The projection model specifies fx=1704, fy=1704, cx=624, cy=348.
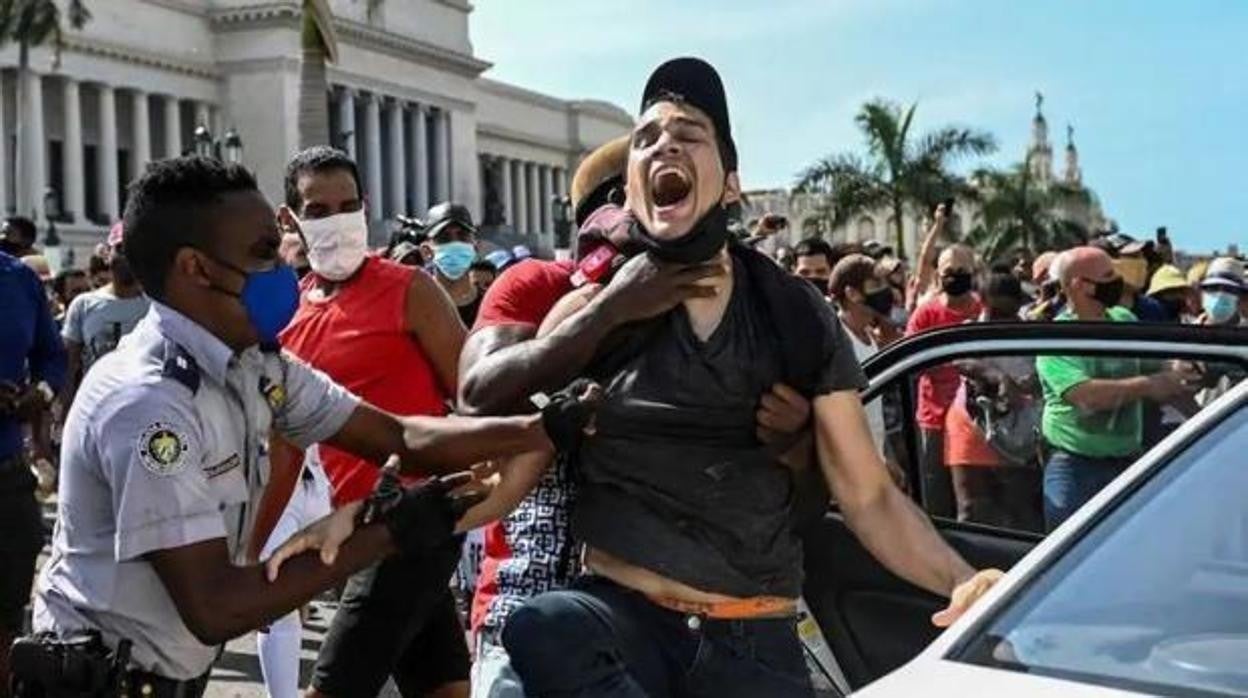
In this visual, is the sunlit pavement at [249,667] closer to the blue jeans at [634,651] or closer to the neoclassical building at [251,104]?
the blue jeans at [634,651]

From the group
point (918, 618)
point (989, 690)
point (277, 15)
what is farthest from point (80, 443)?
point (277, 15)

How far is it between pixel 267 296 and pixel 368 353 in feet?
5.51

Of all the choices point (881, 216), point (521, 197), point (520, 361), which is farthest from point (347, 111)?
point (520, 361)

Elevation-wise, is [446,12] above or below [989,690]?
above

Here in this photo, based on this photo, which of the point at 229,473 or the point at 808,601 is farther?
the point at 808,601

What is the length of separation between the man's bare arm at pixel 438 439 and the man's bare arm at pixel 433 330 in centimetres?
124

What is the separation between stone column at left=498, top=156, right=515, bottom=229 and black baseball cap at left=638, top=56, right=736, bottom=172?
96.1m

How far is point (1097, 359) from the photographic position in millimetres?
4410

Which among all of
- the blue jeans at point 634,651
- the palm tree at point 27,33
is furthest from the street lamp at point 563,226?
the palm tree at point 27,33

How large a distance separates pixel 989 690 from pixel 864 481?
3.31 feet

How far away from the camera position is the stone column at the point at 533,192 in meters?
104

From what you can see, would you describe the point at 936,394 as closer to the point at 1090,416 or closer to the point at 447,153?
the point at 1090,416

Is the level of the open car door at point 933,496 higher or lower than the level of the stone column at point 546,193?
lower

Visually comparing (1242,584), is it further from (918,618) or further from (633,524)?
(918,618)
